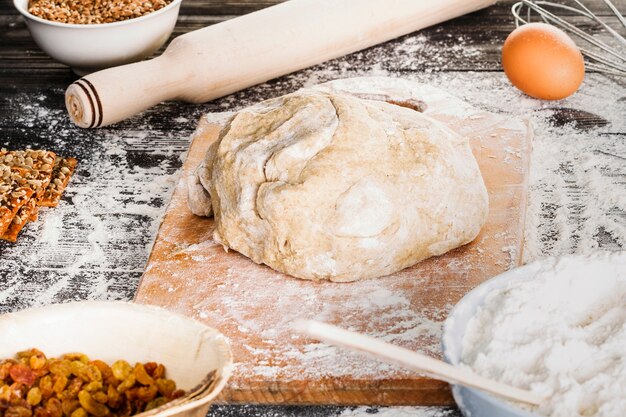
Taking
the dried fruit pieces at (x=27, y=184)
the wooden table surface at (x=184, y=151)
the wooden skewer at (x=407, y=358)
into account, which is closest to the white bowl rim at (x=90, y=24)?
the wooden table surface at (x=184, y=151)

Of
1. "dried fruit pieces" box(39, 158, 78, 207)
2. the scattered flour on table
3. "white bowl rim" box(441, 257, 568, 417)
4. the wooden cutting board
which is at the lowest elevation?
the scattered flour on table

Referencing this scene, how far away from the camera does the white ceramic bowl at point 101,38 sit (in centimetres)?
226

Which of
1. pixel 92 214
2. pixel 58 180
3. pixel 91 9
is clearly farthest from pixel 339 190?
pixel 91 9

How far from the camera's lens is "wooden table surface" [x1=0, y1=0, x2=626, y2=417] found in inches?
69.4

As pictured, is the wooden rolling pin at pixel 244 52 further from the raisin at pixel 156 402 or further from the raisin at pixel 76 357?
the raisin at pixel 156 402

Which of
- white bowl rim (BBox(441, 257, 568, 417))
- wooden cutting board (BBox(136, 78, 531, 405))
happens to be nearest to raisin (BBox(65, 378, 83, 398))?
wooden cutting board (BBox(136, 78, 531, 405))

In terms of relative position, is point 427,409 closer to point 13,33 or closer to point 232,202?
point 232,202

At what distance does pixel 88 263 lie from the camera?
1.79 meters

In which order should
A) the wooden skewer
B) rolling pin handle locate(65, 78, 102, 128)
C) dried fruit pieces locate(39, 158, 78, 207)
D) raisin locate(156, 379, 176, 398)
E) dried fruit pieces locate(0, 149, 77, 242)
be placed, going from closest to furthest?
the wooden skewer, raisin locate(156, 379, 176, 398), dried fruit pieces locate(0, 149, 77, 242), dried fruit pieces locate(39, 158, 78, 207), rolling pin handle locate(65, 78, 102, 128)

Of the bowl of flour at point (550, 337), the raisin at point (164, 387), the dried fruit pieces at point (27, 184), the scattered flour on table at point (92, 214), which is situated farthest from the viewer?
the dried fruit pieces at point (27, 184)

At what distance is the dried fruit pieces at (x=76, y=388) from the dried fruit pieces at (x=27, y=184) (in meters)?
0.67

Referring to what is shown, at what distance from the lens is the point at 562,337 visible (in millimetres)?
1218

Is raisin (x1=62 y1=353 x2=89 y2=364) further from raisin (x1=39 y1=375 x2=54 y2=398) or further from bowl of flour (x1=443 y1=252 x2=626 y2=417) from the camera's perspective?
bowl of flour (x1=443 y1=252 x2=626 y2=417)

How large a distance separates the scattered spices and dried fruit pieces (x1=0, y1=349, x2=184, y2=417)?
4.29 ft
